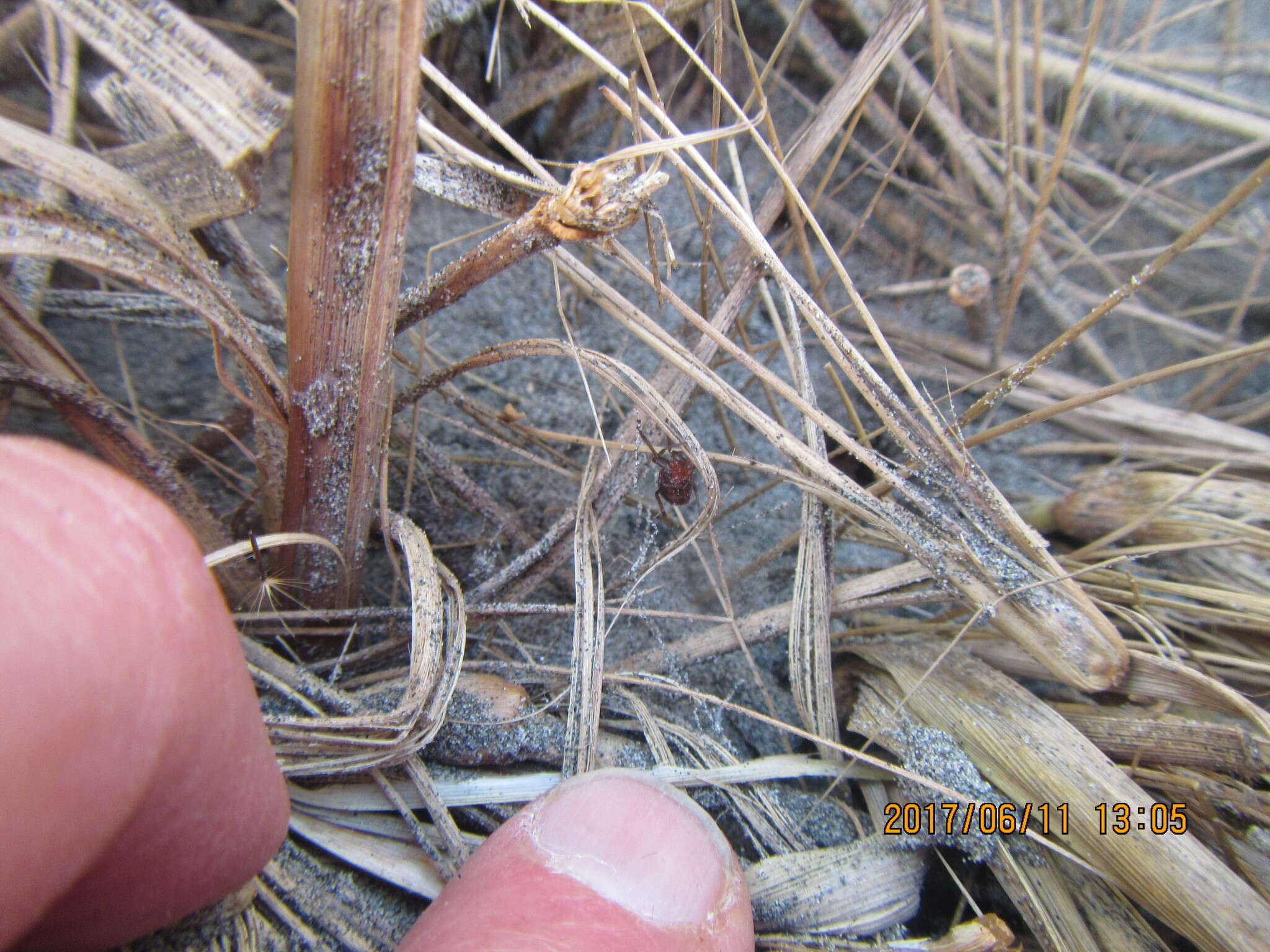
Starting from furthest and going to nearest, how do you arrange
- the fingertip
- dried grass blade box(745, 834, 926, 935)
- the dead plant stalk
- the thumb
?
dried grass blade box(745, 834, 926, 935)
the thumb
the dead plant stalk
the fingertip

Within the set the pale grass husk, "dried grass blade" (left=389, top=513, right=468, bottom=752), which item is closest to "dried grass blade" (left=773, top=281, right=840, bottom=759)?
the pale grass husk

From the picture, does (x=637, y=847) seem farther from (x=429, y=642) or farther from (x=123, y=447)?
(x=123, y=447)

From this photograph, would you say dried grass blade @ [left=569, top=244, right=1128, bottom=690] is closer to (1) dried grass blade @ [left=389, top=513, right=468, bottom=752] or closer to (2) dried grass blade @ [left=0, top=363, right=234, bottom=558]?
(1) dried grass blade @ [left=389, top=513, right=468, bottom=752]

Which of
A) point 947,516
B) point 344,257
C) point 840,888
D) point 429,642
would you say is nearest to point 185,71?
point 344,257

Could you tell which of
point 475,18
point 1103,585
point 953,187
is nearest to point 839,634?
point 1103,585

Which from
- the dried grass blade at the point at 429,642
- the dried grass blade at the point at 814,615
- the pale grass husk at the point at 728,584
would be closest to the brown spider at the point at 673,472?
the pale grass husk at the point at 728,584

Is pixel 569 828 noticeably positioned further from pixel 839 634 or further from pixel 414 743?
pixel 839 634
